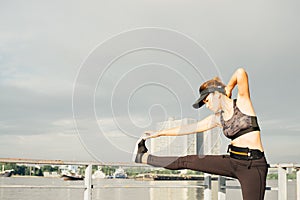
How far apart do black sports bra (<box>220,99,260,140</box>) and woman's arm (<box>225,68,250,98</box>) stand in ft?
0.47

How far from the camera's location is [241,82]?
11.2 ft

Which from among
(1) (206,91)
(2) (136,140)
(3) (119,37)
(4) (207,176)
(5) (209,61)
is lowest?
(4) (207,176)

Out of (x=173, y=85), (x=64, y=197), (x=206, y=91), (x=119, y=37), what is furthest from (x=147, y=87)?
(x=64, y=197)

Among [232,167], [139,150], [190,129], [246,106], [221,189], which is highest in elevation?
[246,106]

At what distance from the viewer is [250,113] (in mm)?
3564

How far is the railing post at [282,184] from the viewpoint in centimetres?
486

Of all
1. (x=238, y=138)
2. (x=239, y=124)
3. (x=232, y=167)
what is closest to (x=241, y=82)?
(x=239, y=124)

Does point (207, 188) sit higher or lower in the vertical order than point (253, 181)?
lower

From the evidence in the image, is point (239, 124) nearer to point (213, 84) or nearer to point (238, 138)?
point (238, 138)

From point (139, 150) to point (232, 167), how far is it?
0.84 metres

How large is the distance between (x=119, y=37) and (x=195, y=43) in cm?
81

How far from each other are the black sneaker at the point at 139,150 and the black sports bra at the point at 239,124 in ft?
2.70

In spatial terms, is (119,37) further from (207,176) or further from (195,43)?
(207,176)

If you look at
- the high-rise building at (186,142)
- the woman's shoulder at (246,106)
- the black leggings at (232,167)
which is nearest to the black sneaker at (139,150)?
the black leggings at (232,167)
